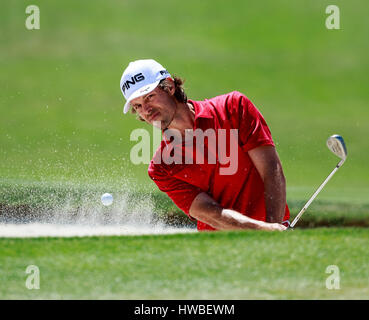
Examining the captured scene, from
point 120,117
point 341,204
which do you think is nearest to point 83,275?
point 341,204

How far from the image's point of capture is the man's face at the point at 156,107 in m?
3.02

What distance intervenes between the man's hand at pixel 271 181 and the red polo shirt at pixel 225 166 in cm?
4

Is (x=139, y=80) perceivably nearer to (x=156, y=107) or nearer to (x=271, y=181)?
(x=156, y=107)

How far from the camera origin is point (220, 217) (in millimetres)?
3045

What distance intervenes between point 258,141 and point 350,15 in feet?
22.8

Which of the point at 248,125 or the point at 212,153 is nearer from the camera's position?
the point at 248,125

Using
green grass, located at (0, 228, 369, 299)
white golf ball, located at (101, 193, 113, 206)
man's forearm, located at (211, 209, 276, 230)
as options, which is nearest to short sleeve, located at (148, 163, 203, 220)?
man's forearm, located at (211, 209, 276, 230)

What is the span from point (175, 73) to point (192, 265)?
18.8 feet

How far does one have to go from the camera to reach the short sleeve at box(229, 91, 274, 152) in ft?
9.70

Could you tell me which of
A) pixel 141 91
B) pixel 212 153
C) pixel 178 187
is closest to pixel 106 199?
pixel 178 187

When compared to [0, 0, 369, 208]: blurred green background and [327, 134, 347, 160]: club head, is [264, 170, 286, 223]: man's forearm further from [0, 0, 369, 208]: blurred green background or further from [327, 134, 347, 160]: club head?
[0, 0, 369, 208]: blurred green background

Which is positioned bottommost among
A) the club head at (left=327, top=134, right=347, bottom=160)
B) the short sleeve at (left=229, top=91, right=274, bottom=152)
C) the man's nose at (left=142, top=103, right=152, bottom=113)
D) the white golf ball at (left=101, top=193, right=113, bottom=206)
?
the white golf ball at (left=101, top=193, right=113, bottom=206)
